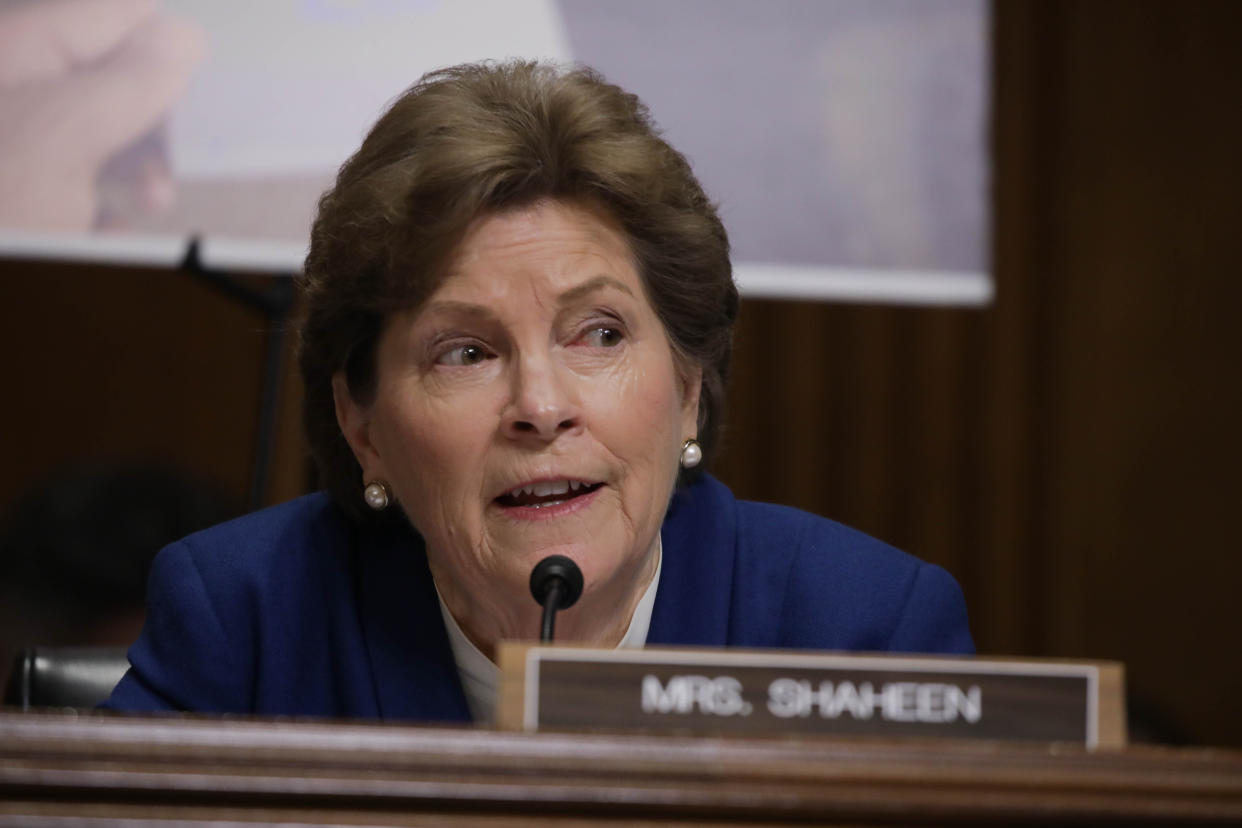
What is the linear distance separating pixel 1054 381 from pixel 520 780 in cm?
299

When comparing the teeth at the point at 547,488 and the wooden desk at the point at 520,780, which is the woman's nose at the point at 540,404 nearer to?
the teeth at the point at 547,488

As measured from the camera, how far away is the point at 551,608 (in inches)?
46.7

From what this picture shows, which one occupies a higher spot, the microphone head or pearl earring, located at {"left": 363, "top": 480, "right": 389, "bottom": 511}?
pearl earring, located at {"left": 363, "top": 480, "right": 389, "bottom": 511}

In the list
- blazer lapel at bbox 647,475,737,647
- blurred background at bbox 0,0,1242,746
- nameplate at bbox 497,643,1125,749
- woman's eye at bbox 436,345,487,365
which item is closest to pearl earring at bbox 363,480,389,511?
woman's eye at bbox 436,345,487,365

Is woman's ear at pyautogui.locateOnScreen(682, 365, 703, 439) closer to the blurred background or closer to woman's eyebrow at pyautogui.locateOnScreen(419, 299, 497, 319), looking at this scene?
woman's eyebrow at pyautogui.locateOnScreen(419, 299, 497, 319)

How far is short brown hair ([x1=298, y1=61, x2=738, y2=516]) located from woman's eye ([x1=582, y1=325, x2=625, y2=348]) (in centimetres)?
9

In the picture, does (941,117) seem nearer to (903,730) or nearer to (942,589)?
(942,589)

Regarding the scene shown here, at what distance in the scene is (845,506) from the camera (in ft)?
11.7

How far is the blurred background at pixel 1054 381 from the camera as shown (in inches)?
137

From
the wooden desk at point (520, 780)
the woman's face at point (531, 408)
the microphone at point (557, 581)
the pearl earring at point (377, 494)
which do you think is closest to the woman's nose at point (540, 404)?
the woman's face at point (531, 408)

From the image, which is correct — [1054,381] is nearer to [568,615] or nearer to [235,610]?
[568,615]

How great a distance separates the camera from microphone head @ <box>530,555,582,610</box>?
1.24 meters

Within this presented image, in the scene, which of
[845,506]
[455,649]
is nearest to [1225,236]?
[845,506]

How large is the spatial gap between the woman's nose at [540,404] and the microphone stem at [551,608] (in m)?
0.16
